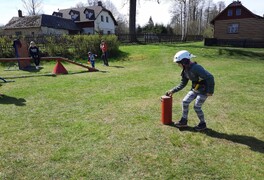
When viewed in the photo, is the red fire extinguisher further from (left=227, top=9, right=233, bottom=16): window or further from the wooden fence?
(left=227, top=9, right=233, bottom=16): window

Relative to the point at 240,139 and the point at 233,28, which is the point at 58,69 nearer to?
the point at 240,139

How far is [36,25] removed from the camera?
44.9 meters

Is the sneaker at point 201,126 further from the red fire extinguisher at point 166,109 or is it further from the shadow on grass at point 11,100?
the shadow on grass at point 11,100

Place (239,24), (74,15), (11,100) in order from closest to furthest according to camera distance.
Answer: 1. (11,100)
2. (239,24)
3. (74,15)

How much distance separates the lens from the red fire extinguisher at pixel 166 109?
5379 mm

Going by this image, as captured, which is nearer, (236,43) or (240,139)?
(240,139)

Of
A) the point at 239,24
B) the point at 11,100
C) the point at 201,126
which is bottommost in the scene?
the point at 201,126

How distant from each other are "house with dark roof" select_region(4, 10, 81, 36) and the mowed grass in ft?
130


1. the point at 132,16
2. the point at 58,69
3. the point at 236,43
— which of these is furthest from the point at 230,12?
the point at 58,69

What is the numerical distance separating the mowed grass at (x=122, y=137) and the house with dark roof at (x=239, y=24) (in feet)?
101

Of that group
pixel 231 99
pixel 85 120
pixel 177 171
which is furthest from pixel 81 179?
pixel 231 99

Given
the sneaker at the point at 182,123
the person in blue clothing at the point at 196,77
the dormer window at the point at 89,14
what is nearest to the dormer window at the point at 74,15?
the dormer window at the point at 89,14

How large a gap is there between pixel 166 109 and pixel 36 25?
148ft

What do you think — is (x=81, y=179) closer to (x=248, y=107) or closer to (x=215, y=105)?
(x=215, y=105)
